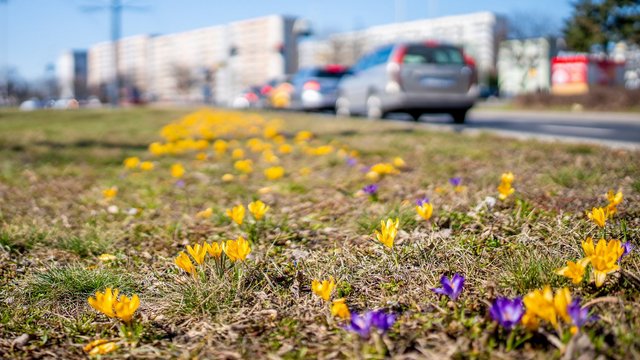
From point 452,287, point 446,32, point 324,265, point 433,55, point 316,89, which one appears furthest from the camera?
point 446,32

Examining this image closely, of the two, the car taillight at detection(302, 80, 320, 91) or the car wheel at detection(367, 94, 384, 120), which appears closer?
the car wheel at detection(367, 94, 384, 120)

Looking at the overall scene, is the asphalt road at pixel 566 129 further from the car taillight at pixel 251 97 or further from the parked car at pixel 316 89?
the car taillight at pixel 251 97

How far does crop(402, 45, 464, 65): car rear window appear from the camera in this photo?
11.4 metres

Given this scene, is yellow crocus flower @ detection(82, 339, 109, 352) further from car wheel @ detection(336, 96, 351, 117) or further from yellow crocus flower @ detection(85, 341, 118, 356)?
car wheel @ detection(336, 96, 351, 117)

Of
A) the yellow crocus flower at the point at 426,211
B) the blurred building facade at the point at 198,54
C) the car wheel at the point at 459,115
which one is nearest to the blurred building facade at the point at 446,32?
the blurred building facade at the point at 198,54

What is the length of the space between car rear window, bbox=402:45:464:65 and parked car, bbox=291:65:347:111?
19.1ft

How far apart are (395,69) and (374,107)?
4.08 ft

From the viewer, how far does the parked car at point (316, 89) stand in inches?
691

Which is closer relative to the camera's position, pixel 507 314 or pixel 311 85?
pixel 507 314

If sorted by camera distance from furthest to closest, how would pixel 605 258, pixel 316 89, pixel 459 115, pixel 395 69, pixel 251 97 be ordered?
1. pixel 251 97
2. pixel 316 89
3. pixel 459 115
4. pixel 395 69
5. pixel 605 258

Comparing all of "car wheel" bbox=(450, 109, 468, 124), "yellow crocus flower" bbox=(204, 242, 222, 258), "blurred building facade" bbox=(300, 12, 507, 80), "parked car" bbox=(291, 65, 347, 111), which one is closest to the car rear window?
Answer: "car wheel" bbox=(450, 109, 468, 124)

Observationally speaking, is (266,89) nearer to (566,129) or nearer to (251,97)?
(251,97)

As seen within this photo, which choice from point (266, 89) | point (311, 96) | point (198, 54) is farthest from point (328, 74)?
point (198, 54)

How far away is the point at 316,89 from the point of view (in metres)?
17.7
